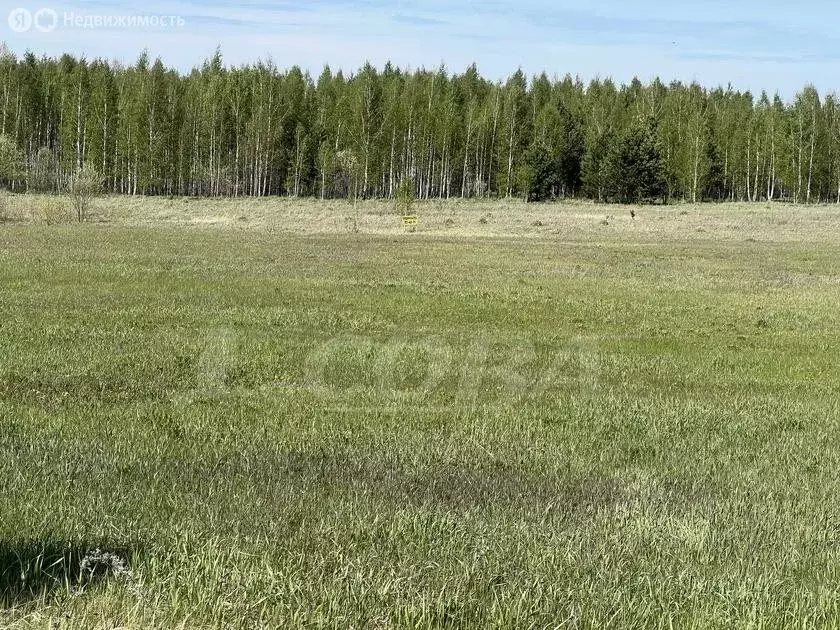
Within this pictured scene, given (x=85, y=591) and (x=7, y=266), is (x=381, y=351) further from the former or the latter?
(x=7, y=266)

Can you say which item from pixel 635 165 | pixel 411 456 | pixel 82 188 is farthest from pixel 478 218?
pixel 411 456

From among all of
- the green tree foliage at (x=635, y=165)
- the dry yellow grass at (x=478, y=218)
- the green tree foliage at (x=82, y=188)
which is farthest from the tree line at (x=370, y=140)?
the green tree foliage at (x=82, y=188)

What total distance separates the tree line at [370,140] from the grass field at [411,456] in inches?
2781

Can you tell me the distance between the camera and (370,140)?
97.5 metres

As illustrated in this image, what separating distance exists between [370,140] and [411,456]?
90.6 metres

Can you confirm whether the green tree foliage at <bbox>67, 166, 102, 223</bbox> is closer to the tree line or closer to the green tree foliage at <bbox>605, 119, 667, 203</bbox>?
the tree line

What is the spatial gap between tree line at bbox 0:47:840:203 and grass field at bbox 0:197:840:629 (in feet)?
232

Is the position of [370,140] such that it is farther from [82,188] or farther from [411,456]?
[411,456]

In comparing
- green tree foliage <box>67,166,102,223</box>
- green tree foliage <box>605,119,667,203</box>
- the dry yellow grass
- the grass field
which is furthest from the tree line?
the grass field

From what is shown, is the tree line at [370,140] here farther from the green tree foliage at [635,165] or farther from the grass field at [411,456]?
the grass field at [411,456]

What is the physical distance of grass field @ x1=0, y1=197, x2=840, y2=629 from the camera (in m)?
5.27

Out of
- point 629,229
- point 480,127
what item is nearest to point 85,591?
point 629,229

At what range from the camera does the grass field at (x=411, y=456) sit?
17.3 feet

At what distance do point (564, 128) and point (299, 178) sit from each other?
30.4 metres
